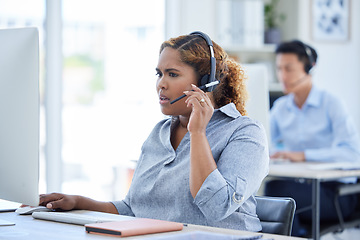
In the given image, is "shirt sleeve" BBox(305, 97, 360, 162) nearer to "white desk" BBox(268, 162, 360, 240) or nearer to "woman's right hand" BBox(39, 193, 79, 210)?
"white desk" BBox(268, 162, 360, 240)

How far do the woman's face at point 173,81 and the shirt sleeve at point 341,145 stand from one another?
1.59 metres

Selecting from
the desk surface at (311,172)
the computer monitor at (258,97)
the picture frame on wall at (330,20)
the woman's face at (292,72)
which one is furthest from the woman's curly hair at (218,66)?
the picture frame on wall at (330,20)

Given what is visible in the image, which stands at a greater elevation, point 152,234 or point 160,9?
point 160,9

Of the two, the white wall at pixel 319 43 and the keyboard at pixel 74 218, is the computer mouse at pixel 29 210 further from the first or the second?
the white wall at pixel 319 43

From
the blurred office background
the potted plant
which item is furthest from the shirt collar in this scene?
the potted plant

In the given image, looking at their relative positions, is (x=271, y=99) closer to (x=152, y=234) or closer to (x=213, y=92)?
(x=213, y=92)

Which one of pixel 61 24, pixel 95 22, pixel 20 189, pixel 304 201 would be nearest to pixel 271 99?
pixel 304 201

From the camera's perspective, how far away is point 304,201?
9.32 ft

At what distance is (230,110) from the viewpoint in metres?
1.61

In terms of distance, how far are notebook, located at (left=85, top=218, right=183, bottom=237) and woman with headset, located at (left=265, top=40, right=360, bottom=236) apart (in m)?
1.74

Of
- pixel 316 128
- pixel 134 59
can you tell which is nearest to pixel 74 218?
pixel 316 128

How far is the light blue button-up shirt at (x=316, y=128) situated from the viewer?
9.87 feet

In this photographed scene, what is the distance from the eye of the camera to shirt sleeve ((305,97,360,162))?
118 inches

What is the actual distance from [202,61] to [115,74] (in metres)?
4.14
